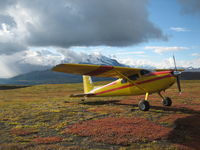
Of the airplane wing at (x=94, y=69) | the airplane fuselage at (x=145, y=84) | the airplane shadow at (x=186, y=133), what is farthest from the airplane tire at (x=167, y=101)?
the airplane shadow at (x=186, y=133)

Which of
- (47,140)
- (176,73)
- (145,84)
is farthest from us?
(145,84)

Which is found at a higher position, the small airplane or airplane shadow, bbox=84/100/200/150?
the small airplane

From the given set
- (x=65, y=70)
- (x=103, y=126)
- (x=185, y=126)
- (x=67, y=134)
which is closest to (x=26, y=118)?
(x=65, y=70)

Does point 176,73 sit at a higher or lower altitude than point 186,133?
higher

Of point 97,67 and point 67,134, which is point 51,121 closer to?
point 67,134

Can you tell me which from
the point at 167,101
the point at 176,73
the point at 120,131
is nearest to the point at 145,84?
the point at 176,73

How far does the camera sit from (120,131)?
31.6 ft

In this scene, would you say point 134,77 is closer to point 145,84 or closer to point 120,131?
point 145,84

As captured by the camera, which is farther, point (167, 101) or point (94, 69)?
point (167, 101)

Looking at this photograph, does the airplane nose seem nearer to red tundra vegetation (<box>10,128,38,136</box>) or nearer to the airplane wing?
the airplane wing

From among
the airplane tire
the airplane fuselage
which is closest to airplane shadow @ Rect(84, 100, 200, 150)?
the airplane fuselage

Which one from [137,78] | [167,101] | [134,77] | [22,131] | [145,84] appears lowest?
[22,131]

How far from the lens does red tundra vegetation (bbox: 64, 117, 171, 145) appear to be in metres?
→ 8.54

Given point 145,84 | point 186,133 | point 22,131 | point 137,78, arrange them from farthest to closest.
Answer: point 137,78 < point 145,84 < point 22,131 < point 186,133
